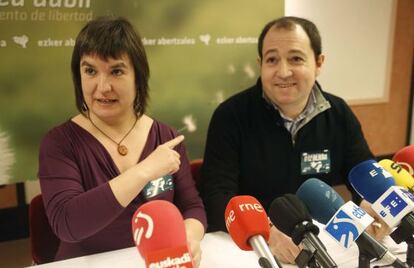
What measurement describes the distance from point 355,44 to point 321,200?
9.65 feet

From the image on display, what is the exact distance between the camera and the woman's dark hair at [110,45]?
1.39 meters

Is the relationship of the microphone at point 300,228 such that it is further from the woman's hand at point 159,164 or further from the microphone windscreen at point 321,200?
the woman's hand at point 159,164

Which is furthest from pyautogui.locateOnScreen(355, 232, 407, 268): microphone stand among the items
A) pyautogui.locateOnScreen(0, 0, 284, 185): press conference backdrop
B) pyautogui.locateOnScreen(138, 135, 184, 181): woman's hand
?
pyautogui.locateOnScreen(0, 0, 284, 185): press conference backdrop

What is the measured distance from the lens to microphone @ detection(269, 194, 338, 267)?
87 centimetres

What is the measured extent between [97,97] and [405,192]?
964mm

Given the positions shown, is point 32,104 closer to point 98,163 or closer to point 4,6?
point 4,6

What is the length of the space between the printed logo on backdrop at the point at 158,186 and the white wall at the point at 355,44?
2293 millimetres

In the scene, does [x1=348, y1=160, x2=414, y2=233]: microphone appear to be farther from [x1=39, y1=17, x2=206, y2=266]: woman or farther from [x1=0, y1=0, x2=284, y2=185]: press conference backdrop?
[x1=0, y1=0, x2=284, y2=185]: press conference backdrop

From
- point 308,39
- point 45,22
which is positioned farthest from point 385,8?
point 45,22

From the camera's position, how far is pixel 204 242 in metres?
1.49

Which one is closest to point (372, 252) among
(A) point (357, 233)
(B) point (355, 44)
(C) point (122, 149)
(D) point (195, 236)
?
→ (A) point (357, 233)

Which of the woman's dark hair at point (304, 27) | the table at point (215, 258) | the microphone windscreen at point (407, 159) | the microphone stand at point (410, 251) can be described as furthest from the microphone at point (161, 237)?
the woman's dark hair at point (304, 27)

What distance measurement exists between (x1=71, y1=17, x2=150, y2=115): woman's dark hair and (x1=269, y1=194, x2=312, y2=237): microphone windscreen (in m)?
0.72

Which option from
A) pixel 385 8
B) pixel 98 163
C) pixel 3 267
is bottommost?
pixel 3 267
